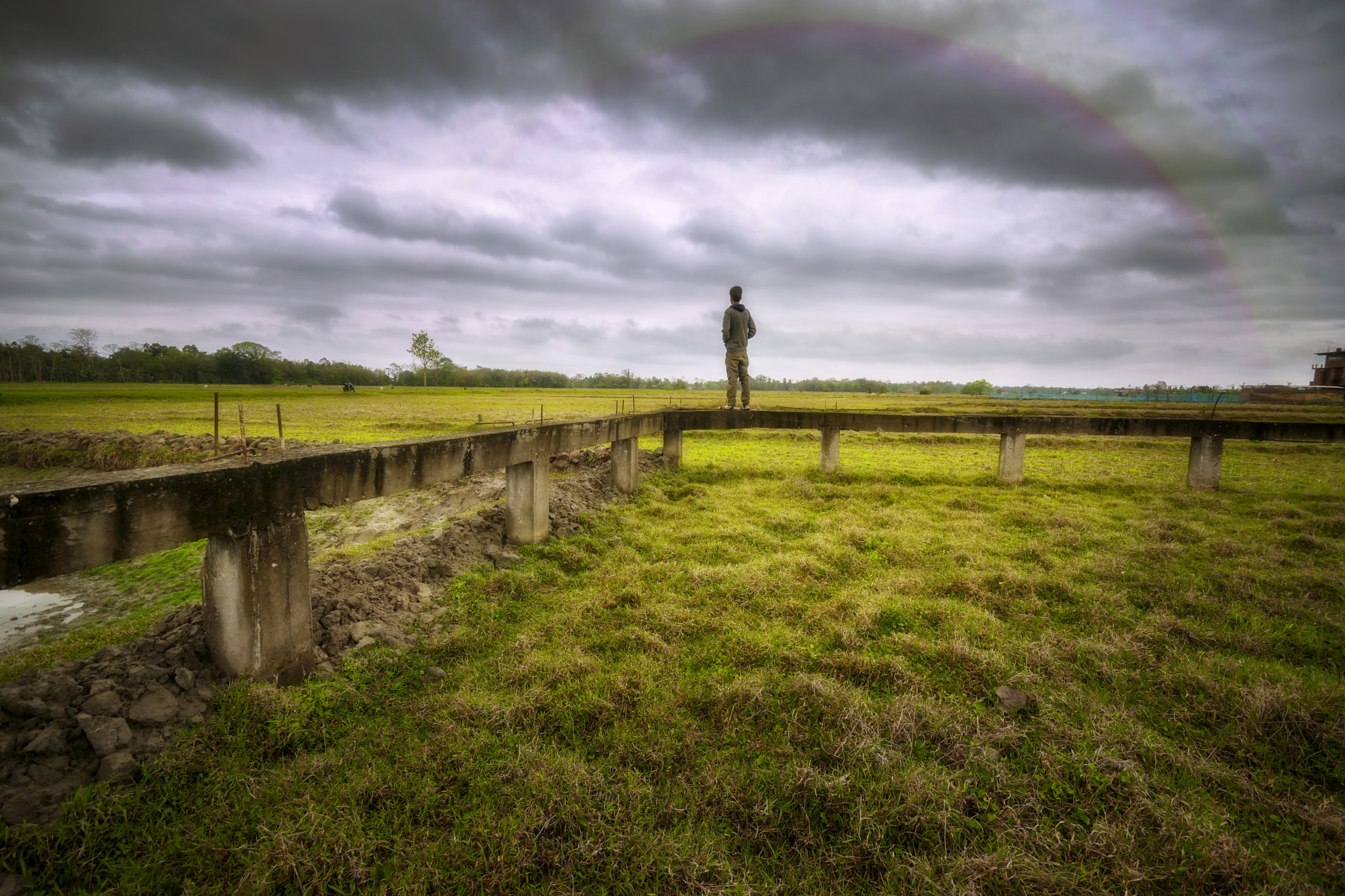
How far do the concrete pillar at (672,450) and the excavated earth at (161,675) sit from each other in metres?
6.75


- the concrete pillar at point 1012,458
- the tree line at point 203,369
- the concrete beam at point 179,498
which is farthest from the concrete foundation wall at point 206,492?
the tree line at point 203,369

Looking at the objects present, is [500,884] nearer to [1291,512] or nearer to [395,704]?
[395,704]

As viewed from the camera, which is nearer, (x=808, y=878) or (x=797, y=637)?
(x=808, y=878)

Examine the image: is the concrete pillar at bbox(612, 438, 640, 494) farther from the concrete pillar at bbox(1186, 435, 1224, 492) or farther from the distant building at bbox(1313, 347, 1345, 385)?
the distant building at bbox(1313, 347, 1345, 385)

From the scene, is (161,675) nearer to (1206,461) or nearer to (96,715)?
(96,715)

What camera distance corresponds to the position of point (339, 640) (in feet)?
15.2

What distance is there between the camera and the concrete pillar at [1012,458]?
12.6 metres

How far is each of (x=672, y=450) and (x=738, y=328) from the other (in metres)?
3.74

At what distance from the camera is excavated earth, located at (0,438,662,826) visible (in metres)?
2.88

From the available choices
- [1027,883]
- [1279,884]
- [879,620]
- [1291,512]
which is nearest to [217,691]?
[1027,883]

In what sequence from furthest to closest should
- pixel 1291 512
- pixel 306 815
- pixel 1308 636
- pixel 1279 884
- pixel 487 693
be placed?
pixel 1291 512 → pixel 1308 636 → pixel 487 693 → pixel 306 815 → pixel 1279 884

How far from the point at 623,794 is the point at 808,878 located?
3.63ft

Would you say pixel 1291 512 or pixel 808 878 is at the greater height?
pixel 1291 512

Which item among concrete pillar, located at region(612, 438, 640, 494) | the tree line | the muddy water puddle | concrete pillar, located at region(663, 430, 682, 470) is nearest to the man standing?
concrete pillar, located at region(663, 430, 682, 470)
